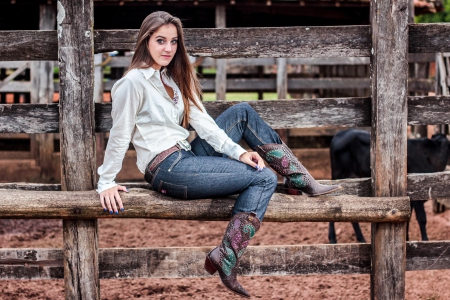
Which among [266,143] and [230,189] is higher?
[266,143]

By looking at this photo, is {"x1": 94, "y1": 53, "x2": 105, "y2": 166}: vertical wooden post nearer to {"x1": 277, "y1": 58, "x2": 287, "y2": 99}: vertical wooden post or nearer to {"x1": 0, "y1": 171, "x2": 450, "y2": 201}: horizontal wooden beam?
{"x1": 277, "y1": 58, "x2": 287, "y2": 99}: vertical wooden post

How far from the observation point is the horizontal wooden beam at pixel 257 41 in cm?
358

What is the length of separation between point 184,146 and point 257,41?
2.59 ft

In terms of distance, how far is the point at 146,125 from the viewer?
3.33 m

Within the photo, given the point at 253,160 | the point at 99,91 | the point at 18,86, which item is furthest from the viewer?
the point at 18,86

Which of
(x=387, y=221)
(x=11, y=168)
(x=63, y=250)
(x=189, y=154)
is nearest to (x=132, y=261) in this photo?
(x=63, y=250)

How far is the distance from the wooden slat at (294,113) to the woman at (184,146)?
0.27 metres

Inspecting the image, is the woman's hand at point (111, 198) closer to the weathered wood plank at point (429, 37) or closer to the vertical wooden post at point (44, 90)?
the weathered wood plank at point (429, 37)

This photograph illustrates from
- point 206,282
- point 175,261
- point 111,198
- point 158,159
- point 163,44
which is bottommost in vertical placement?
point 206,282

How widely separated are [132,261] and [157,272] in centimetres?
16

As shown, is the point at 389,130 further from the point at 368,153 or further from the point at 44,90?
the point at 44,90

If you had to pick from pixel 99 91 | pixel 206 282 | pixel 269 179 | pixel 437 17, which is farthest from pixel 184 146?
pixel 437 17

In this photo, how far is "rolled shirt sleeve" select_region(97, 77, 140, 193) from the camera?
321cm

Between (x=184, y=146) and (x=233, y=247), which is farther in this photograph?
(x=184, y=146)
